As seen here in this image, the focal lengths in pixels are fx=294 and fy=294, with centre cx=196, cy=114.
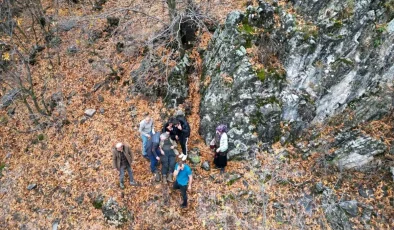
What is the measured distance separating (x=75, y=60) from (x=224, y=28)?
6.85 metres

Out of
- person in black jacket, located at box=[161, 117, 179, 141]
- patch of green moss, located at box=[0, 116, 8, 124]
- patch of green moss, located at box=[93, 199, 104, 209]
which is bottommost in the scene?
patch of green moss, located at box=[0, 116, 8, 124]

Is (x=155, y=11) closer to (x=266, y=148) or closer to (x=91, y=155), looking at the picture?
(x=91, y=155)

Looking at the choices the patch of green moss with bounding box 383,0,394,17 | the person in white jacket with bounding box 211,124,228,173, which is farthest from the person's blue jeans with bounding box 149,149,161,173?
the patch of green moss with bounding box 383,0,394,17

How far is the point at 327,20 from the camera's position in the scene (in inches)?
343

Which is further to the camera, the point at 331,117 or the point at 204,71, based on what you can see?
the point at 204,71

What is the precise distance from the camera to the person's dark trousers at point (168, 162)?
814 cm

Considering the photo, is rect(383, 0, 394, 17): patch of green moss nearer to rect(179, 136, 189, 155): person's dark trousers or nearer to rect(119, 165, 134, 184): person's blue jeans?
rect(179, 136, 189, 155): person's dark trousers

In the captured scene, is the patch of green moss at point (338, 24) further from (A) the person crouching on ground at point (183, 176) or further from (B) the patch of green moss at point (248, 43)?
(A) the person crouching on ground at point (183, 176)

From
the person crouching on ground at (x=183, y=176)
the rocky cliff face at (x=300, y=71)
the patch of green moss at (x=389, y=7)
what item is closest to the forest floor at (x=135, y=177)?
the person crouching on ground at (x=183, y=176)

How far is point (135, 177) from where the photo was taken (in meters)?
9.03

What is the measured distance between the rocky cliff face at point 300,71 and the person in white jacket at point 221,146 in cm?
55

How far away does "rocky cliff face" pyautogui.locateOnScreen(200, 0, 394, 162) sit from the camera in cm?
838

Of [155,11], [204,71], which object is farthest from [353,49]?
[155,11]

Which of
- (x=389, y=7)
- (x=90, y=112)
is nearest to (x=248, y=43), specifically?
(x=389, y=7)
